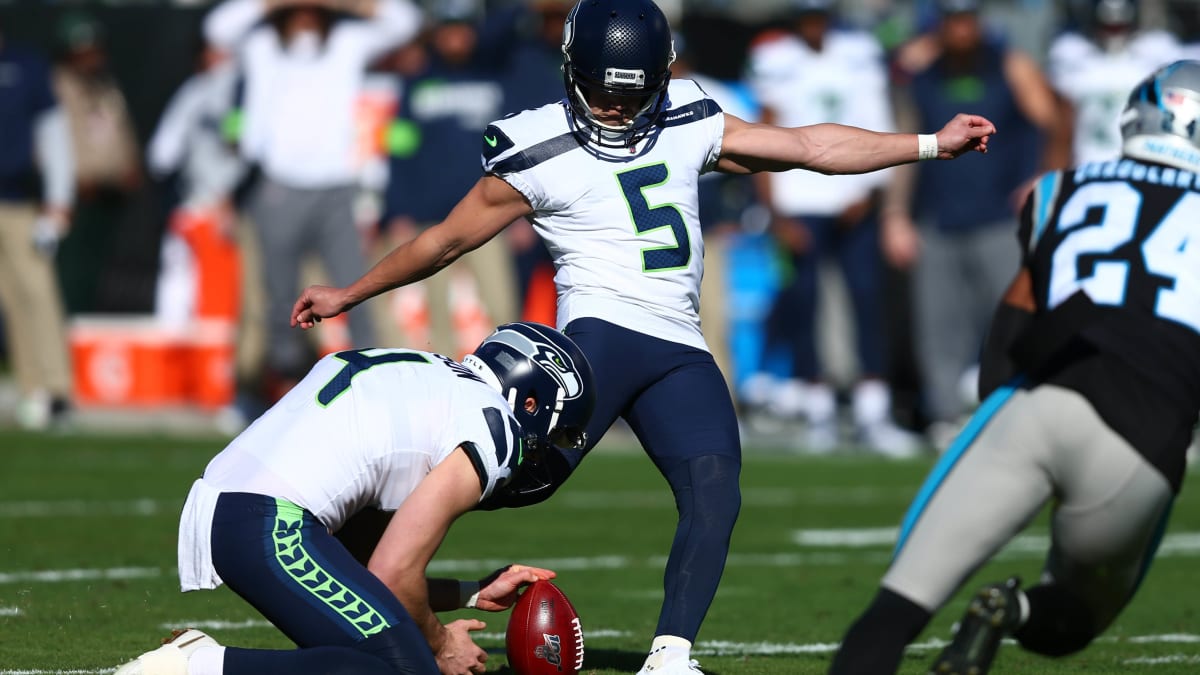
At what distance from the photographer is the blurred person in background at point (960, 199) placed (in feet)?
39.8

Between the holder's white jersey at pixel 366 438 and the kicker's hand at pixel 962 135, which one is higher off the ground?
the kicker's hand at pixel 962 135

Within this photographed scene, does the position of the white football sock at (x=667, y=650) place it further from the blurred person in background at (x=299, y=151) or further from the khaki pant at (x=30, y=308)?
the khaki pant at (x=30, y=308)

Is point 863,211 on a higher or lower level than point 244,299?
higher

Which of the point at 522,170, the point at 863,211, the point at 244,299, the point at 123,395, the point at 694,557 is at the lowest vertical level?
the point at 123,395

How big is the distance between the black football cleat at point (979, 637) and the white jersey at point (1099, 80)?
27.7 feet

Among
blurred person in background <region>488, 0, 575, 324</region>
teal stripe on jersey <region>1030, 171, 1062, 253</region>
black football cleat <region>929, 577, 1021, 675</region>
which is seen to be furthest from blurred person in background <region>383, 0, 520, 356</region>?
black football cleat <region>929, 577, 1021, 675</region>

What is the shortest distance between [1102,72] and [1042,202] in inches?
318

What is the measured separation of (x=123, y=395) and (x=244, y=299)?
1.64 meters

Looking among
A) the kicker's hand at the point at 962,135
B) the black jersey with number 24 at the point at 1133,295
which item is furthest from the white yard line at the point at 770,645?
the black jersey with number 24 at the point at 1133,295

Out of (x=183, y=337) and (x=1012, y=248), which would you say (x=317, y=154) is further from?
(x=1012, y=248)

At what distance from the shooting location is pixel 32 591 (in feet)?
22.3

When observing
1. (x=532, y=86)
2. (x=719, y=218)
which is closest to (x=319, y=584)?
(x=532, y=86)

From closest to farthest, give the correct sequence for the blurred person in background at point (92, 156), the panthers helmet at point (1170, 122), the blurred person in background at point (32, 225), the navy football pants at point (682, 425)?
the panthers helmet at point (1170, 122) → the navy football pants at point (682, 425) → the blurred person in background at point (32, 225) → the blurred person in background at point (92, 156)

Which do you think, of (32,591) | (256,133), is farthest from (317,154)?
(32,591)
